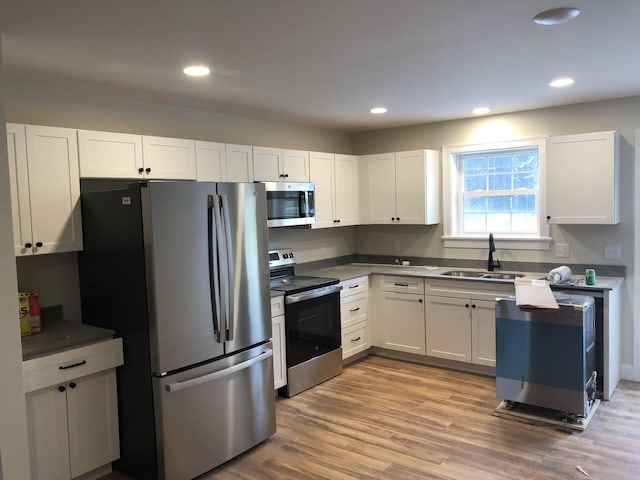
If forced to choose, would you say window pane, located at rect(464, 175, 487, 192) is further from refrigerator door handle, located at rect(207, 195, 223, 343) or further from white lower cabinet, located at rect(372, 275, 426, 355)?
refrigerator door handle, located at rect(207, 195, 223, 343)

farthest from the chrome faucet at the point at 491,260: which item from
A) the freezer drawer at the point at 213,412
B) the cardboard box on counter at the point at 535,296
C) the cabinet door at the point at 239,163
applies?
the freezer drawer at the point at 213,412

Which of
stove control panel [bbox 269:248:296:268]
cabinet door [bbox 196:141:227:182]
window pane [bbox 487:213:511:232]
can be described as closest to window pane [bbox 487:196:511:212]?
window pane [bbox 487:213:511:232]

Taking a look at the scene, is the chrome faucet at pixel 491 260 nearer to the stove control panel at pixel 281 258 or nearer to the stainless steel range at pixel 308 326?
the stainless steel range at pixel 308 326

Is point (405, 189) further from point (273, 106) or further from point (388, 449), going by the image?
point (388, 449)

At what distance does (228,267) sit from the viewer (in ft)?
10.3

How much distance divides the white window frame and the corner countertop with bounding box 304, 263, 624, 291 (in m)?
0.27

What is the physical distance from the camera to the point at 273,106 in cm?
420

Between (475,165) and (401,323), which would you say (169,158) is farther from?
(475,165)

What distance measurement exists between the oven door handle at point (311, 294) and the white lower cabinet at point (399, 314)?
63 cm

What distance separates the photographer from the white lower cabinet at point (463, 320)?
4.46 m

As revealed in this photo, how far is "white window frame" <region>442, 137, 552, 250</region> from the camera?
15.5 feet

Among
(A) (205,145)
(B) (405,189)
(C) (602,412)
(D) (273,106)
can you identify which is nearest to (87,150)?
(A) (205,145)

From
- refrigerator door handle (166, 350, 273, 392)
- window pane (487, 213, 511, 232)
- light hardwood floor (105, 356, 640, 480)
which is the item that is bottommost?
light hardwood floor (105, 356, 640, 480)

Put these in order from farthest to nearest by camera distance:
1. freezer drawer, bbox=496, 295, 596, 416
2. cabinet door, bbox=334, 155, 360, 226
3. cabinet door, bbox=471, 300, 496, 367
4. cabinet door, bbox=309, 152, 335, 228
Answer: cabinet door, bbox=334, 155, 360, 226
cabinet door, bbox=309, 152, 335, 228
cabinet door, bbox=471, 300, 496, 367
freezer drawer, bbox=496, 295, 596, 416
